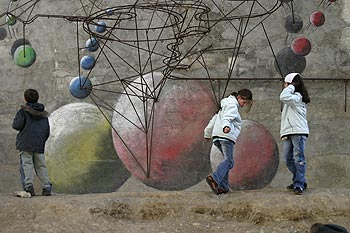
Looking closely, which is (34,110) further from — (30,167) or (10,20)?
(10,20)

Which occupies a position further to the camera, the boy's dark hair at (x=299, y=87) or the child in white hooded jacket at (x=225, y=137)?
the boy's dark hair at (x=299, y=87)

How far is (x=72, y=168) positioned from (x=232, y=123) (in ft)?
8.62

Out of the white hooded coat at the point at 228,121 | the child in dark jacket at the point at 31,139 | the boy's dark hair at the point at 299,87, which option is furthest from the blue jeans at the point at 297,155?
the child in dark jacket at the point at 31,139

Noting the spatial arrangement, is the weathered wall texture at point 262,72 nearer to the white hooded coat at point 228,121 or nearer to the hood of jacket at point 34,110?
the hood of jacket at point 34,110

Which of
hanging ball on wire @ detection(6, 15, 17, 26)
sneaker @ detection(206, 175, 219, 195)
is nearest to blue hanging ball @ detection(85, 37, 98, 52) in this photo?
hanging ball on wire @ detection(6, 15, 17, 26)

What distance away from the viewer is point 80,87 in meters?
8.27

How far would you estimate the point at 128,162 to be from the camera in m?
8.20

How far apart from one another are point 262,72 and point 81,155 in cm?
253

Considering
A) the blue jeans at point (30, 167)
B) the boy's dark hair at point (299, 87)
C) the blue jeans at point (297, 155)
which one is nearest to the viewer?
the blue jeans at point (297, 155)

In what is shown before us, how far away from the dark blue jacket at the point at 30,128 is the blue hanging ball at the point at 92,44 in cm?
183

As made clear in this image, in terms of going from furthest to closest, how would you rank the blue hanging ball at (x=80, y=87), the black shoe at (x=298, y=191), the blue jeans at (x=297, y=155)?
the blue hanging ball at (x=80, y=87)
the blue jeans at (x=297, y=155)
the black shoe at (x=298, y=191)

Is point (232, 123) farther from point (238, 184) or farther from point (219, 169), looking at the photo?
point (238, 184)

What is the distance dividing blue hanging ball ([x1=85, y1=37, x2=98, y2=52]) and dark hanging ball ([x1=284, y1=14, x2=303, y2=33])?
245 cm

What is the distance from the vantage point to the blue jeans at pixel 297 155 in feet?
20.3
